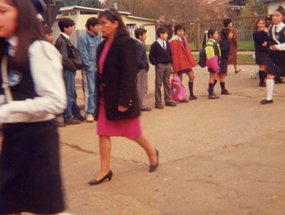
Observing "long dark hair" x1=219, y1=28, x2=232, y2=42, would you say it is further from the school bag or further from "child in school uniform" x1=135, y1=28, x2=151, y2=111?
"child in school uniform" x1=135, y1=28, x2=151, y2=111

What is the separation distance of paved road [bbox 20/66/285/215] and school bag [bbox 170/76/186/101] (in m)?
0.92

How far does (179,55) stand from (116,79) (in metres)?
5.04

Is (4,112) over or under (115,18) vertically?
under

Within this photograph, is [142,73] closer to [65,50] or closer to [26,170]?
[65,50]

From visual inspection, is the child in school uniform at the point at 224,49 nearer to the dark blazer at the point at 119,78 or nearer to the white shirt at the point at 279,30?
the white shirt at the point at 279,30

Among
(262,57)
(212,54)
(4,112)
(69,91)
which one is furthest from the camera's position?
(262,57)

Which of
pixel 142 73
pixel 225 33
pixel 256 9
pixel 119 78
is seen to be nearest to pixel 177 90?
pixel 142 73

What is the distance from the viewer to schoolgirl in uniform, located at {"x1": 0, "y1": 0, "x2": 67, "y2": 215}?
6.68ft

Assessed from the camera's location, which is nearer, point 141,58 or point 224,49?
point 141,58

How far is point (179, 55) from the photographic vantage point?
29.1 feet

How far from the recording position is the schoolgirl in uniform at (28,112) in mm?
2035

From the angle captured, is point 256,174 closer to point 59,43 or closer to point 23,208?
point 23,208

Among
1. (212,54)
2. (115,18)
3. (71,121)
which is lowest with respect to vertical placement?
(71,121)

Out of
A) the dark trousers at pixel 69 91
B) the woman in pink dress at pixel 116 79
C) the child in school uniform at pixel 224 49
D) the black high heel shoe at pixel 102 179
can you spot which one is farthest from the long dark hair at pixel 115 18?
the child in school uniform at pixel 224 49
